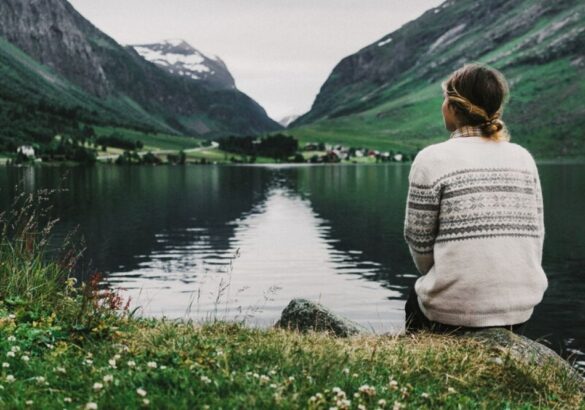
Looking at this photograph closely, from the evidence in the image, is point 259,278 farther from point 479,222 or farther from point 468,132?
point 479,222

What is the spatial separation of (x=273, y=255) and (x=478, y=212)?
3754 cm

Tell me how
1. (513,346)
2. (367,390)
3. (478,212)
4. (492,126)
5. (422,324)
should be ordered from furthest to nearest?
(422,324), (513,346), (492,126), (478,212), (367,390)

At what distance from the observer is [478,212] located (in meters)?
8.75

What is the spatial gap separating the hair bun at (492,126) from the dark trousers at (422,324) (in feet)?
8.24

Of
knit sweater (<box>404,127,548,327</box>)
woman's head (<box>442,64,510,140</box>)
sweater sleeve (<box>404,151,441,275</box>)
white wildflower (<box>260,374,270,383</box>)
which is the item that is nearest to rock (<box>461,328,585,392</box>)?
knit sweater (<box>404,127,548,327</box>)

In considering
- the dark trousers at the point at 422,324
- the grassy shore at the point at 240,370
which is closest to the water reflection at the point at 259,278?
the dark trousers at the point at 422,324

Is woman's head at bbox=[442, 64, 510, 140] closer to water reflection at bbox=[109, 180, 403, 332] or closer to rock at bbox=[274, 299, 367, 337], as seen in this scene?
rock at bbox=[274, 299, 367, 337]

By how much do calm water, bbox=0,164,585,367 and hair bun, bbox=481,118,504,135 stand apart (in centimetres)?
499

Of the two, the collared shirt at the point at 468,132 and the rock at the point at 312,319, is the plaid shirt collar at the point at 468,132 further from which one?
the rock at the point at 312,319

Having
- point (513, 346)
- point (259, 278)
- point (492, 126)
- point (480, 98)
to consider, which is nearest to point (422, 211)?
point (492, 126)

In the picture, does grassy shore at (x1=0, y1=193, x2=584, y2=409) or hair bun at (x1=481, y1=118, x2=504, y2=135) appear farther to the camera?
hair bun at (x1=481, y1=118, x2=504, y2=135)

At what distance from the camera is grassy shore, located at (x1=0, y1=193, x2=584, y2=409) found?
6.97 m

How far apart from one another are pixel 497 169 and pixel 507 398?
269 centimetres

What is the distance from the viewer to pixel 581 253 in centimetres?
4553
